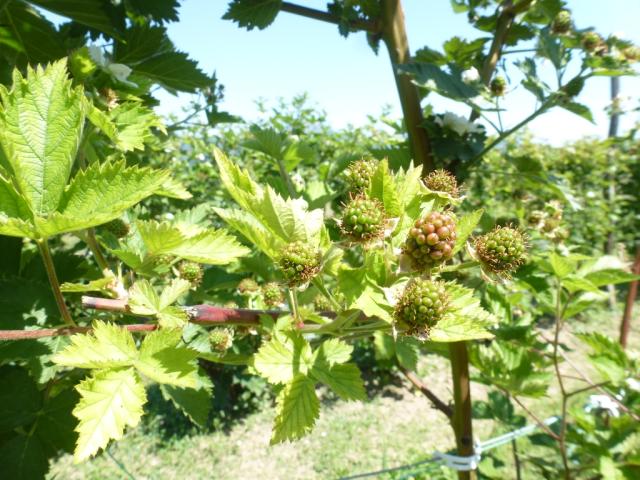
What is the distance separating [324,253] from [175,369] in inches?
10.9

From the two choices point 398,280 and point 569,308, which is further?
point 569,308

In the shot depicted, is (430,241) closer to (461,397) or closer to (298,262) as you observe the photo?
(298,262)

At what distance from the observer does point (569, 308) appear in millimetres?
1681

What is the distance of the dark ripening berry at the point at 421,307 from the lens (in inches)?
26.1

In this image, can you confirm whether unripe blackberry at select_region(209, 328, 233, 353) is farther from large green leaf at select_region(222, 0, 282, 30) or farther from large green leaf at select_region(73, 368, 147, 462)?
large green leaf at select_region(222, 0, 282, 30)

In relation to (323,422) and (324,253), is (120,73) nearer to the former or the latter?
(324,253)

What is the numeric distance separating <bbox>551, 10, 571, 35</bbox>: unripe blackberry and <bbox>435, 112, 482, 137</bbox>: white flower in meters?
0.59

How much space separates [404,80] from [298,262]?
33.7 inches

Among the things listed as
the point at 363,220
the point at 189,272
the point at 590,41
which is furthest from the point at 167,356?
the point at 590,41

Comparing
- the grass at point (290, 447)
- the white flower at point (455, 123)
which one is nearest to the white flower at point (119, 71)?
the white flower at point (455, 123)

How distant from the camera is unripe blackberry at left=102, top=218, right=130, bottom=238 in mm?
1090

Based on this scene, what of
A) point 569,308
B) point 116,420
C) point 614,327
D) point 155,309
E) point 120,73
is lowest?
point 614,327

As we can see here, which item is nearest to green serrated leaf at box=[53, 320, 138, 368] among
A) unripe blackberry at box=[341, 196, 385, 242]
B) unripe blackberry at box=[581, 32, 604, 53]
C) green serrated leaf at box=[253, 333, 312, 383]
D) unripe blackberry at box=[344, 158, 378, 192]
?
green serrated leaf at box=[253, 333, 312, 383]

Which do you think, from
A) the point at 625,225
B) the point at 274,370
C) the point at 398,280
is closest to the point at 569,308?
the point at 398,280
